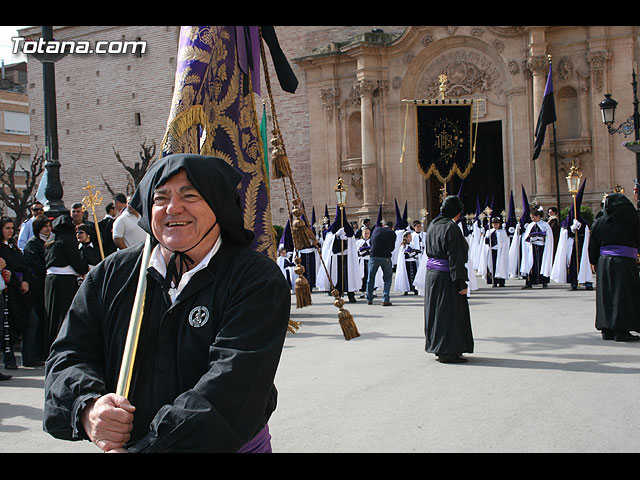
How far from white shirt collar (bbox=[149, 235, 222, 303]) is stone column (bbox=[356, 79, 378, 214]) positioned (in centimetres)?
2509

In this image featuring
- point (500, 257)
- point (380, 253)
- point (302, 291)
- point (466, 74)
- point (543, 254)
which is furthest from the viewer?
point (466, 74)

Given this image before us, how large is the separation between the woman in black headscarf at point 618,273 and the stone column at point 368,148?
1800 centimetres

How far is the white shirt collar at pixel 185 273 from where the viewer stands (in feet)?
7.79

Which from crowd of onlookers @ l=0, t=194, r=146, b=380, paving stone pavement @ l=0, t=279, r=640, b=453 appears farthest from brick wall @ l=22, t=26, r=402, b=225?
paving stone pavement @ l=0, t=279, r=640, b=453

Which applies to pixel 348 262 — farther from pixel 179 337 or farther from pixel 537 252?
pixel 179 337

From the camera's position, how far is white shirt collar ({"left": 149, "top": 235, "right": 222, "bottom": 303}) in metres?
2.37

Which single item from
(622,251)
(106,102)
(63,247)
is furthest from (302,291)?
(106,102)

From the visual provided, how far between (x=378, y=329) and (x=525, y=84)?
1731 cm

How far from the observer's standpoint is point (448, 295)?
8.48 meters

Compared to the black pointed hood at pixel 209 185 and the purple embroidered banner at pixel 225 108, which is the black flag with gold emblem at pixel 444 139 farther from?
the black pointed hood at pixel 209 185

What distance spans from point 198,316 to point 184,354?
0.13 m

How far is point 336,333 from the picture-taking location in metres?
11.0

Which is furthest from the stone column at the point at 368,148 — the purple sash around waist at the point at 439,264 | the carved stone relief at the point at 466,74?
the purple sash around waist at the point at 439,264
